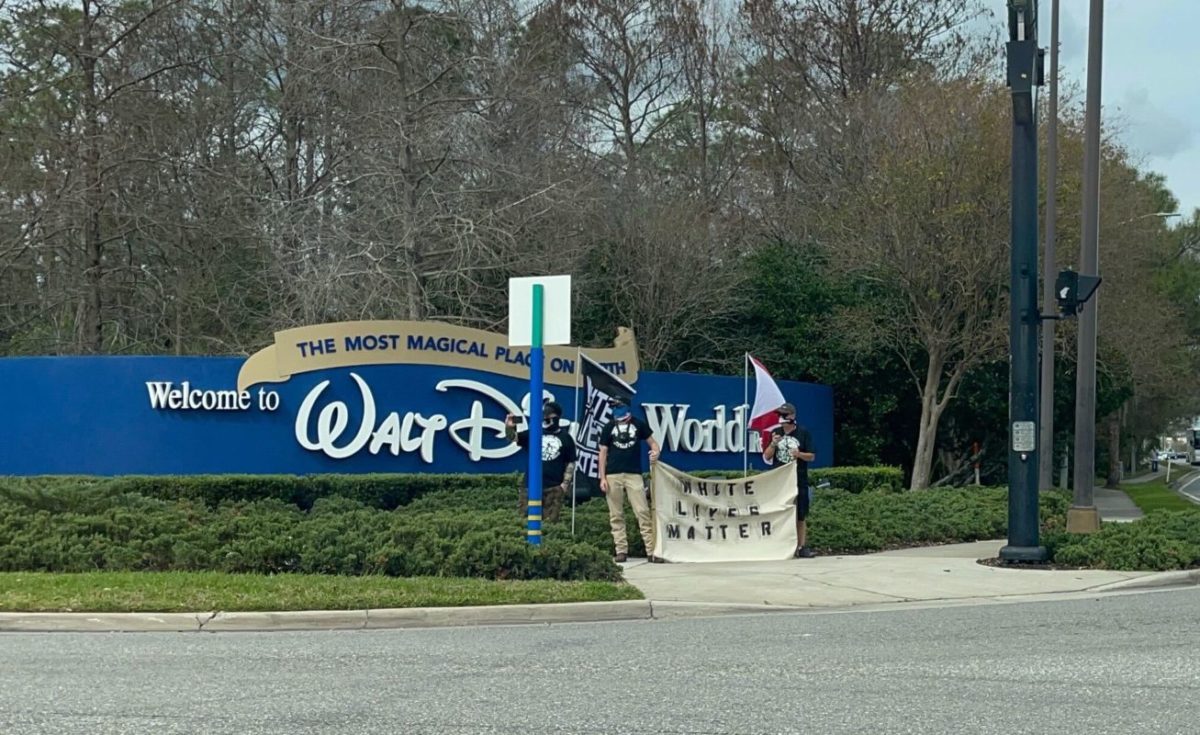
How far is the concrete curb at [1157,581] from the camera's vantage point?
13.1 m

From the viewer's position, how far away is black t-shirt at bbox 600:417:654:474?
14398mm

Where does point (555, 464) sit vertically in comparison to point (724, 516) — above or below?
above

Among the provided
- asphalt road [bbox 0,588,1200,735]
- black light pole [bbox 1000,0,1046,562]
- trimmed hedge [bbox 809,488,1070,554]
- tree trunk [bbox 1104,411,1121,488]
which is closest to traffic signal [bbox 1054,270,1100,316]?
black light pole [bbox 1000,0,1046,562]

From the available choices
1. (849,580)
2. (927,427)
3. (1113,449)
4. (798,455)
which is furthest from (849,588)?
(1113,449)

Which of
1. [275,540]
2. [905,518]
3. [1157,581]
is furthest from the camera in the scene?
[905,518]

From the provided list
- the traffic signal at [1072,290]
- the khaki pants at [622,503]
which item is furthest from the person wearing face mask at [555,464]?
the traffic signal at [1072,290]

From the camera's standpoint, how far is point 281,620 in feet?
34.2

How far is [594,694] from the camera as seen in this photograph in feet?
24.8

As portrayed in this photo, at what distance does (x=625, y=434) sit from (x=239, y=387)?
6478mm

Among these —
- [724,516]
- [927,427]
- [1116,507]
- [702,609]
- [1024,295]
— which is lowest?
[1116,507]

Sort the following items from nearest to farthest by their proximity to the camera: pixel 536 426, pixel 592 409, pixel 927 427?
pixel 536 426 → pixel 592 409 → pixel 927 427

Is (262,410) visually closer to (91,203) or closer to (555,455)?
(555,455)

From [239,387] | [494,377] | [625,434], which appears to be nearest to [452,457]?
[494,377]

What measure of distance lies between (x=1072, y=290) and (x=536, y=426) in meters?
6.07
